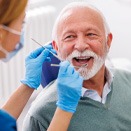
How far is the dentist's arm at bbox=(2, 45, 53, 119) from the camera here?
1703 mm

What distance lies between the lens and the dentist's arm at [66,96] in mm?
1428

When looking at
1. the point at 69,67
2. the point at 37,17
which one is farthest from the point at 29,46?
the point at 69,67

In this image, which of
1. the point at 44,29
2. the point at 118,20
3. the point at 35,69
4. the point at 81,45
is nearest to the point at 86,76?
the point at 81,45

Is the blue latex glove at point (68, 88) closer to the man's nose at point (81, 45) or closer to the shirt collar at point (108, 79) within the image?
the man's nose at point (81, 45)

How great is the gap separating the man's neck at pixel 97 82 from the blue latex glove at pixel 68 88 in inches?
10.1

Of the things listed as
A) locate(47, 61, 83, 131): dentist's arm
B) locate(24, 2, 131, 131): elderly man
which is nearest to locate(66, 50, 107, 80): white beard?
locate(24, 2, 131, 131): elderly man

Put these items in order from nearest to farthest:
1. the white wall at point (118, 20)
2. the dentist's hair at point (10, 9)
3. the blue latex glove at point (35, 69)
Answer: the dentist's hair at point (10, 9) < the blue latex glove at point (35, 69) < the white wall at point (118, 20)

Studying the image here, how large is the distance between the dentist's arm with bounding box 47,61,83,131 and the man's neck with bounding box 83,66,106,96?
0.25m

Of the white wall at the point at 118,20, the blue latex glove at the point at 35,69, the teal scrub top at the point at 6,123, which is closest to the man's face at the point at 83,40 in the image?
the blue latex glove at the point at 35,69

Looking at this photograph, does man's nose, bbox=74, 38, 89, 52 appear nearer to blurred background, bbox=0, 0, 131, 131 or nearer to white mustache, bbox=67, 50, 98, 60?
white mustache, bbox=67, 50, 98, 60

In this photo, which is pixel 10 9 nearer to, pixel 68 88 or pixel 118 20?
pixel 68 88

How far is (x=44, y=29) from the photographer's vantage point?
3.14m

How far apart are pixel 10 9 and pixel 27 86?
0.65 m

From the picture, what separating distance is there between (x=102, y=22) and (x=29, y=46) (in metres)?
1.47
